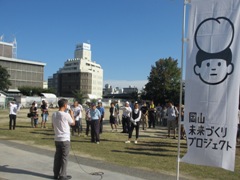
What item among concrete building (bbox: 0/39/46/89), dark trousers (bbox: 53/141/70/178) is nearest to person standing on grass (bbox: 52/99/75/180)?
dark trousers (bbox: 53/141/70/178)

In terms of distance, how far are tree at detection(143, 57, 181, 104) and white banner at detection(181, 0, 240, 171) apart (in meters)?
57.3

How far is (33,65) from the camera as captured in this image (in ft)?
429

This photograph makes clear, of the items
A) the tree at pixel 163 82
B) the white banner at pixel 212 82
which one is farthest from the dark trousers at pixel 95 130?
the tree at pixel 163 82

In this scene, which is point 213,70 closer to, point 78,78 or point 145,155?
point 145,155

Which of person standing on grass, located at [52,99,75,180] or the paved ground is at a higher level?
person standing on grass, located at [52,99,75,180]

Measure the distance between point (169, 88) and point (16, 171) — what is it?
58.9 meters

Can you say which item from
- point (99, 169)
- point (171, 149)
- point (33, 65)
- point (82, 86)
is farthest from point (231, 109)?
point (82, 86)

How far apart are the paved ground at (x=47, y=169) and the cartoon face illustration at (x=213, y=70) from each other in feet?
10.4

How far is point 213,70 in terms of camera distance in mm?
5316

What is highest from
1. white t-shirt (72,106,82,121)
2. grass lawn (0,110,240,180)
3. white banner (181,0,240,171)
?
white banner (181,0,240,171)

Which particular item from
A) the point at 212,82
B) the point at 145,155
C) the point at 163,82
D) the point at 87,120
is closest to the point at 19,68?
the point at 163,82

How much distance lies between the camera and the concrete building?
397ft

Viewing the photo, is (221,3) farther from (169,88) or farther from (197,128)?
(169,88)

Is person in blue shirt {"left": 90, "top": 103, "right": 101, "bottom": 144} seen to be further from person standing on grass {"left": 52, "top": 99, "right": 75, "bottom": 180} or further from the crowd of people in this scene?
person standing on grass {"left": 52, "top": 99, "right": 75, "bottom": 180}
